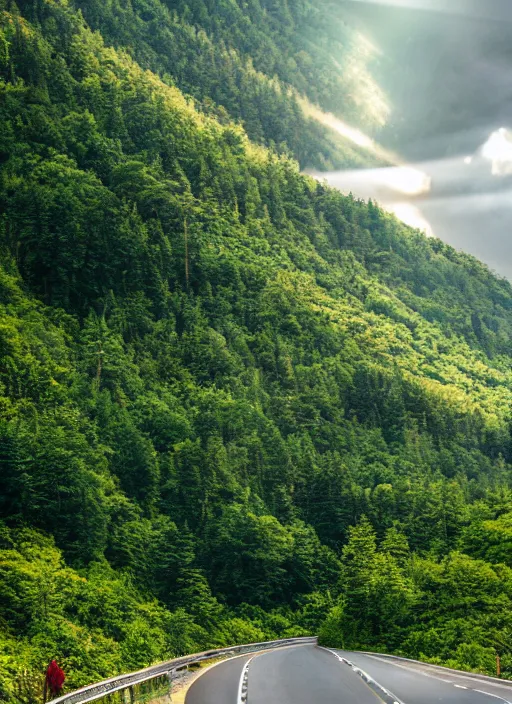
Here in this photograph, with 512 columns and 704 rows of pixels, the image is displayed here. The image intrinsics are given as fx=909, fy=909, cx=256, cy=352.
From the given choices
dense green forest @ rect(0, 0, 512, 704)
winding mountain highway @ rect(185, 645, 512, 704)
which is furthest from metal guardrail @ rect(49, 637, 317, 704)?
dense green forest @ rect(0, 0, 512, 704)

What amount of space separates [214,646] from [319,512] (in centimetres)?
5413

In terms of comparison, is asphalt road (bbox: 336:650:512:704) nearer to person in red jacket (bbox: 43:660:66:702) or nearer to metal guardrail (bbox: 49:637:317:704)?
metal guardrail (bbox: 49:637:317:704)

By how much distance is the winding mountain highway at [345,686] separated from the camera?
87.6 feet

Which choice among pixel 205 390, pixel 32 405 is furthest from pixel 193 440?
pixel 32 405

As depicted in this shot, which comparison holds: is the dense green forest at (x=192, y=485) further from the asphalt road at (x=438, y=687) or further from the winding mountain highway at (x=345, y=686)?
the asphalt road at (x=438, y=687)

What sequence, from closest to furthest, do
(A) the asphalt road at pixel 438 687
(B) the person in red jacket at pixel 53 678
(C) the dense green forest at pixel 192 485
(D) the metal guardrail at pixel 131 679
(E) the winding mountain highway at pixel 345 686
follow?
(D) the metal guardrail at pixel 131 679
(A) the asphalt road at pixel 438 687
(E) the winding mountain highway at pixel 345 686
(B) the person in red jacket at pixel 53 678
(C) the dense green forest at pixel 192 485

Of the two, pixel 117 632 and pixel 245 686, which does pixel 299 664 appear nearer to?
pixel 245 686

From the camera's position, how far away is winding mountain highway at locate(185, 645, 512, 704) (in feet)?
87.6

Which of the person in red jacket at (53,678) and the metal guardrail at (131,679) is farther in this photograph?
the person in red jacket at (53,678)

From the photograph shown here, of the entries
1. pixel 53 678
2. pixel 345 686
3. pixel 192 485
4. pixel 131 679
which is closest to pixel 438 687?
pixel 345 686

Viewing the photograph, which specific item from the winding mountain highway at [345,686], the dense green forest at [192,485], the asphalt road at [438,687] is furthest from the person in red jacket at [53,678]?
the asphalt road at [438,687]

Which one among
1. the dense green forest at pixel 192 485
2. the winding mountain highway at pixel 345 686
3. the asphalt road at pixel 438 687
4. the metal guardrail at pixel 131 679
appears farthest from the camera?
the dense green forest at pixel 192 485

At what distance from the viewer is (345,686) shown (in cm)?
3052

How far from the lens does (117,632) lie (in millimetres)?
86438
